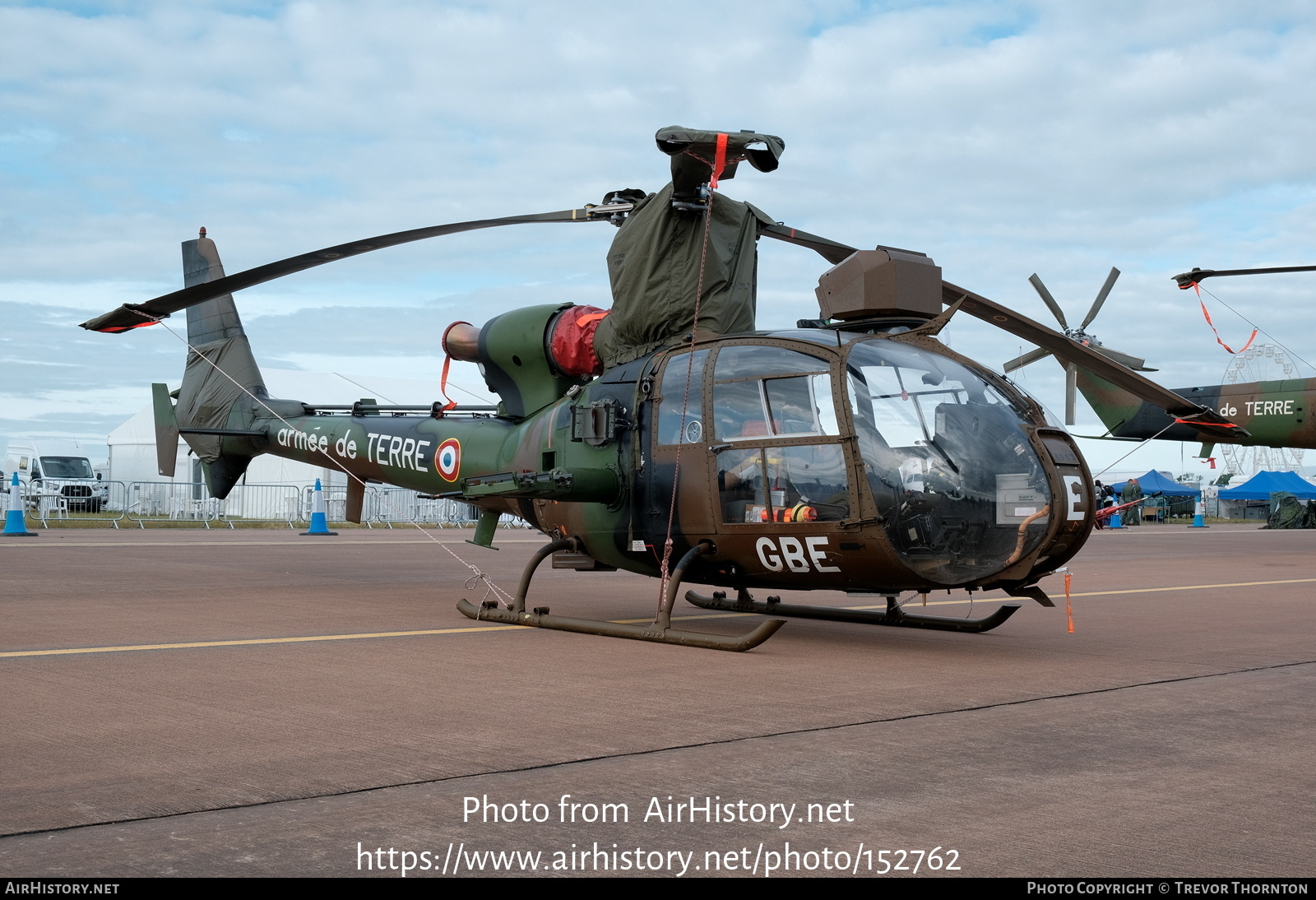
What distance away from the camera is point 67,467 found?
4244 cm

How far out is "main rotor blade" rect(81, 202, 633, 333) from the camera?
33.7ft

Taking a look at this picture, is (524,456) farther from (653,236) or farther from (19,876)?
(19,876)

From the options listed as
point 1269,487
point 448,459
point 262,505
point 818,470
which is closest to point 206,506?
point 262,505

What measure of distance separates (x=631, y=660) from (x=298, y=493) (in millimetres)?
28120

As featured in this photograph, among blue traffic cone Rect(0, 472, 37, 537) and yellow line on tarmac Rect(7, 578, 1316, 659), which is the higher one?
blue traffic cone Rect(0, 472, 37, 537)

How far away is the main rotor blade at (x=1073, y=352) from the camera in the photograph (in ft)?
30.2

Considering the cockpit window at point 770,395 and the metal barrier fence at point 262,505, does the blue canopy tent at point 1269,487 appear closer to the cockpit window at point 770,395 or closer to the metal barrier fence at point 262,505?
the metal barrier fence at point 262,505

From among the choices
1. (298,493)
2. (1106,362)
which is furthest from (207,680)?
(298,493)

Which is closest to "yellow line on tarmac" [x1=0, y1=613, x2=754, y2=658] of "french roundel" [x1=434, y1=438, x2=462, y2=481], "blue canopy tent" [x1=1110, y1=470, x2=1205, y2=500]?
"french roundel" [x1=434, y1=438, x2=462, y2=481]

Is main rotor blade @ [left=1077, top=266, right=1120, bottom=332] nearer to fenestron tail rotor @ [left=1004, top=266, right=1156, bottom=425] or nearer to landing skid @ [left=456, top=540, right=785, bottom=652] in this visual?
fenestron tail rotor @ [left=1004, top=266, right=1156, bottom=425]

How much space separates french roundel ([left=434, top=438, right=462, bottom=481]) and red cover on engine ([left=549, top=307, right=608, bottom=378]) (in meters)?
1.65

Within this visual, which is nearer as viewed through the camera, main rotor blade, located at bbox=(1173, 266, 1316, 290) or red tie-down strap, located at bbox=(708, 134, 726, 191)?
red tie-down strap, located at bbox=(708, 134, 726, 191)

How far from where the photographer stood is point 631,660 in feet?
26.2

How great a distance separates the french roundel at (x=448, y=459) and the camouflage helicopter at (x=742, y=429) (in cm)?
3
